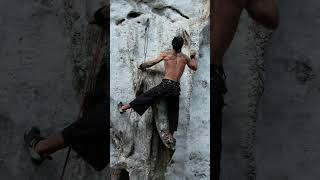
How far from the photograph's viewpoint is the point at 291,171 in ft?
19.3

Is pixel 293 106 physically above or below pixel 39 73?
below

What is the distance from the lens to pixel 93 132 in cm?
520

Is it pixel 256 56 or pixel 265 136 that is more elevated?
pixel 256 56

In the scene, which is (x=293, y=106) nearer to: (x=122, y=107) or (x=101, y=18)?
(x=101, y=18)

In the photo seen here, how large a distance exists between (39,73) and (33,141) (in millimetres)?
512

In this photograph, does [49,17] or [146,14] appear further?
[49,17]

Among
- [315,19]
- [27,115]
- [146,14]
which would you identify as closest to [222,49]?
[146,14]

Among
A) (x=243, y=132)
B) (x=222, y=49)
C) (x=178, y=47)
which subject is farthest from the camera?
(x=243, y=132)

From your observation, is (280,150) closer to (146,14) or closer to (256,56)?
(256,56)

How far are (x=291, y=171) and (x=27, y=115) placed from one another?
145 cm

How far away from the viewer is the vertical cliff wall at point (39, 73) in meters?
6.00

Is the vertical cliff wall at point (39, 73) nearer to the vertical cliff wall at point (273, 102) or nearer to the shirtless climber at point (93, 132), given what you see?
the shirtless climber at point (93, 132)

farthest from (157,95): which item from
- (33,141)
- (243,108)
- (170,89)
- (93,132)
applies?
(243,108)

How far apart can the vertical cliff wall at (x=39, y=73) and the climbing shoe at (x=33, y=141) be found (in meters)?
0.23
